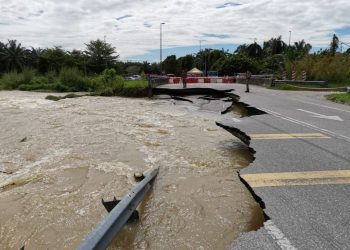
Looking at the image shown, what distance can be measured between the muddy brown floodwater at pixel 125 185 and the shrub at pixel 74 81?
90.2ft

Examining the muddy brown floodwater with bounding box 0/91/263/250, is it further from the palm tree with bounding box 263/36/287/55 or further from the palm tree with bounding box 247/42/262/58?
the palm tree with bounding box 247/42/262/58

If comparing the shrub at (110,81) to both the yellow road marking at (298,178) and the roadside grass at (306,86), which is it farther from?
the yellow road marking at (298,178)

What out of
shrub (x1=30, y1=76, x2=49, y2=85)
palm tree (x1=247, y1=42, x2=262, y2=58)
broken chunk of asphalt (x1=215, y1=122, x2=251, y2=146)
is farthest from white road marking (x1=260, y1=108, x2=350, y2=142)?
palm tree (x1=247, y1=42, x2=262, y2=58)

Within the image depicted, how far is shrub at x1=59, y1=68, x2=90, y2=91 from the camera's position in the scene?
39719mm

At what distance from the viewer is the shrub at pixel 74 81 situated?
39719mm

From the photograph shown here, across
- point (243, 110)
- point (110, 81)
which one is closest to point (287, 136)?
point (243, 110)

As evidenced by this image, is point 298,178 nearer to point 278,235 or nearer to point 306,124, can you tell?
point 278,235

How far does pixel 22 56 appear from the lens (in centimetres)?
9444

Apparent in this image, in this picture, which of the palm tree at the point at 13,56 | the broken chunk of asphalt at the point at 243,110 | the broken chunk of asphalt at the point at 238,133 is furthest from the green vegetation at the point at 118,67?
the broken chunk of asphalt at the point at 238,133

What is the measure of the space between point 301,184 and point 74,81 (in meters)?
37.1

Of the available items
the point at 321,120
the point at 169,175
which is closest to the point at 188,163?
the point at 169,175

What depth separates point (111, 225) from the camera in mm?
3537

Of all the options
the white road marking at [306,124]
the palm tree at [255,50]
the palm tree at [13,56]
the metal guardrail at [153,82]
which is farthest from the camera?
the palm tree at [255,50]

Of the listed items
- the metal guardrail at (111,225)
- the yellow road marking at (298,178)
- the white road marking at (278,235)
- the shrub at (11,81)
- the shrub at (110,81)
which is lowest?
the shrub at (11,81)
